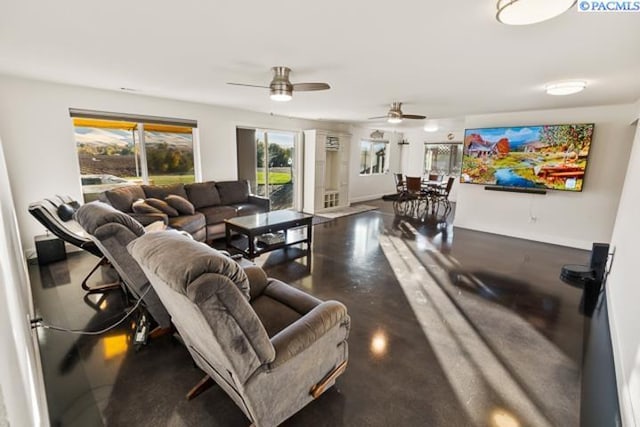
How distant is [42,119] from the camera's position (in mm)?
3652

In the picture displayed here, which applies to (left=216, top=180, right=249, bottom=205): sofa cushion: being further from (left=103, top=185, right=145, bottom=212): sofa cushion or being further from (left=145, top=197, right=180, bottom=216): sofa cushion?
(left=103, top=185, right=145, bottom=212): sofa cushion

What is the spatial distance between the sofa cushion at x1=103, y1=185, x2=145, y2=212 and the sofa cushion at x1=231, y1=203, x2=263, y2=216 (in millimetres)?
1429

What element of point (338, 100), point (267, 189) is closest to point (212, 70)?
point (338, 100)

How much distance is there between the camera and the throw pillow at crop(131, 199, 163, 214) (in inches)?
153

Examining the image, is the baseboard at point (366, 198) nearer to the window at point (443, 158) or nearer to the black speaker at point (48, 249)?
the window at point (443, 158)

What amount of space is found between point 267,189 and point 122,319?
4.37 m

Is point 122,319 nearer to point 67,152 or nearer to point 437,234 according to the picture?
point 67,152

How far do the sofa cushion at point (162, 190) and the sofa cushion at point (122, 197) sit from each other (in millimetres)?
159

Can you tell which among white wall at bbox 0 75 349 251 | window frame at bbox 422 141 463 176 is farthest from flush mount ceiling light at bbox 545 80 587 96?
window frame at bbox 422 141 463 176

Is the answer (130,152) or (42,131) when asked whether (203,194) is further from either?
(42,131)

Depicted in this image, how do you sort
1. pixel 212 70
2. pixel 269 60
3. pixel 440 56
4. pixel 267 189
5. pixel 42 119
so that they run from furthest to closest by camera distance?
pixel 267 189
pixel 42 119
pixel 212 70
pixel 269 60
pixel 440 56

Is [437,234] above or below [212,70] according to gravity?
below

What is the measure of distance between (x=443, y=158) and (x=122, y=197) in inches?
345

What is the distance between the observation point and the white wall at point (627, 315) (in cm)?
158
